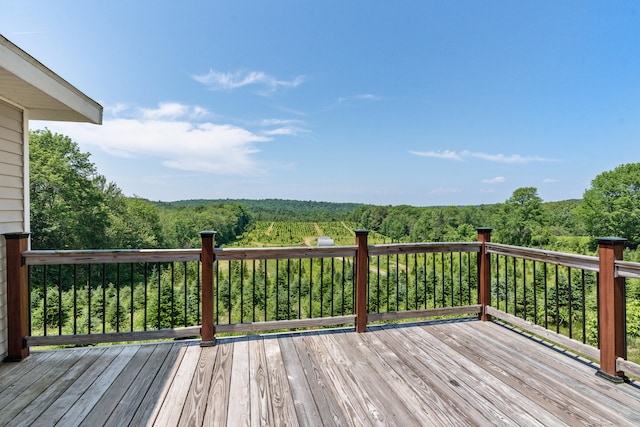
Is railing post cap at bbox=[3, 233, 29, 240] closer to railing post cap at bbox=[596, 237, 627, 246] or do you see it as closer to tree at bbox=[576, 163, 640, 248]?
railing post cap at bbox=[596, 237, 627, 246]

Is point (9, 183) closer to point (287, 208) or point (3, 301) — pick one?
point (3, 301)

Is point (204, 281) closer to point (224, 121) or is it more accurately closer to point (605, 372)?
point (605, 372)

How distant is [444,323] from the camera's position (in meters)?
3.36

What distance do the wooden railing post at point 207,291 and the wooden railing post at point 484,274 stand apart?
3010 millimetres

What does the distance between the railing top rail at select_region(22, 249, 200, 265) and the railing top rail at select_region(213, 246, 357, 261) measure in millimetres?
267

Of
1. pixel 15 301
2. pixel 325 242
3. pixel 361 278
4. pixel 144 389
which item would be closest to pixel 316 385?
pixel 144 389

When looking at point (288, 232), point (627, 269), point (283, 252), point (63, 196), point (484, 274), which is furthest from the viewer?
point (288, 232)

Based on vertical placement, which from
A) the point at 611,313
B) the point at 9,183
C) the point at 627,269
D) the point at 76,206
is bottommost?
the point at 611,313

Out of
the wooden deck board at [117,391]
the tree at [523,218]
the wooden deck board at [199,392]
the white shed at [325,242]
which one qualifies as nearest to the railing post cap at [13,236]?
the wooden deck board at [117,391]

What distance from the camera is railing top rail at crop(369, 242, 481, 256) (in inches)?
126

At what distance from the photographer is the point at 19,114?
9.01ft

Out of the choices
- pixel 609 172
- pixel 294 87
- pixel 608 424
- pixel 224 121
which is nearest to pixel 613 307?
A: pixel 608 424

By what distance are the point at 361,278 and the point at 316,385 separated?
129 centimetres

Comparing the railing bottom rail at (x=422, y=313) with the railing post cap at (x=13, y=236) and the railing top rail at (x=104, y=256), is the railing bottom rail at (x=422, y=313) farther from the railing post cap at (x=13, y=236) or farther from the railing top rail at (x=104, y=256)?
the railing post cap at (x=13, y=236)
